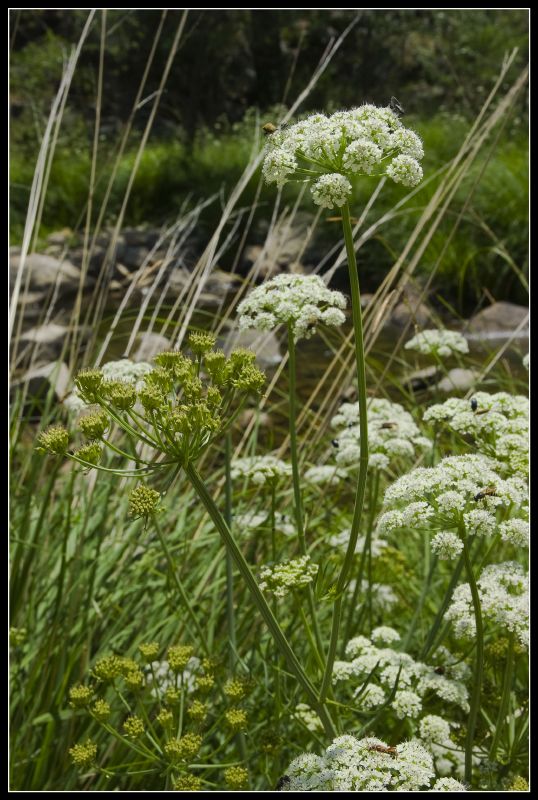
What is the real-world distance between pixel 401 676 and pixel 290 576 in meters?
0.61

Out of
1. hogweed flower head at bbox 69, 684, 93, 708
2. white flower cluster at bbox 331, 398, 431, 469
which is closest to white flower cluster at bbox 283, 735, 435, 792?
hogweed flower head at bbox 69, 684, 93, 708

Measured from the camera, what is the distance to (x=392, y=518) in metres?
1.86

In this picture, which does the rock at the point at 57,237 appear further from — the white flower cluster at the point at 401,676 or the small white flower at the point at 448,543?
the small white flower at the point at 448,543

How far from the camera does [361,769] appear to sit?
158 cm

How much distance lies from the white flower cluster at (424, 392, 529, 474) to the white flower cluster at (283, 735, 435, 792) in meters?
0.86

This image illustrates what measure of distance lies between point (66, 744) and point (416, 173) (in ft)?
6.65

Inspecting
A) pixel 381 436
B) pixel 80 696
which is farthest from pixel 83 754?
pixel 381 436

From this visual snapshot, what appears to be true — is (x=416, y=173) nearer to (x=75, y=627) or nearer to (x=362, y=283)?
(x=75, y=627)

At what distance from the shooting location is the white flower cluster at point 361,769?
1556 mm

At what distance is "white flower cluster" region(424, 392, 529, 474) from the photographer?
2188 millimetres

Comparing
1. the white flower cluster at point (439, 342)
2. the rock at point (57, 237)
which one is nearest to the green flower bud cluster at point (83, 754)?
the white flower cluster at point (439, 342)

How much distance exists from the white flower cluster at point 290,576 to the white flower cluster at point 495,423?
0.67 m

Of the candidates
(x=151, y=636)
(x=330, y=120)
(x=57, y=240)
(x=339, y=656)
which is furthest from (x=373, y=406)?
(x=57, y=240)

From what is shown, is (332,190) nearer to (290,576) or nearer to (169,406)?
(169,406)
